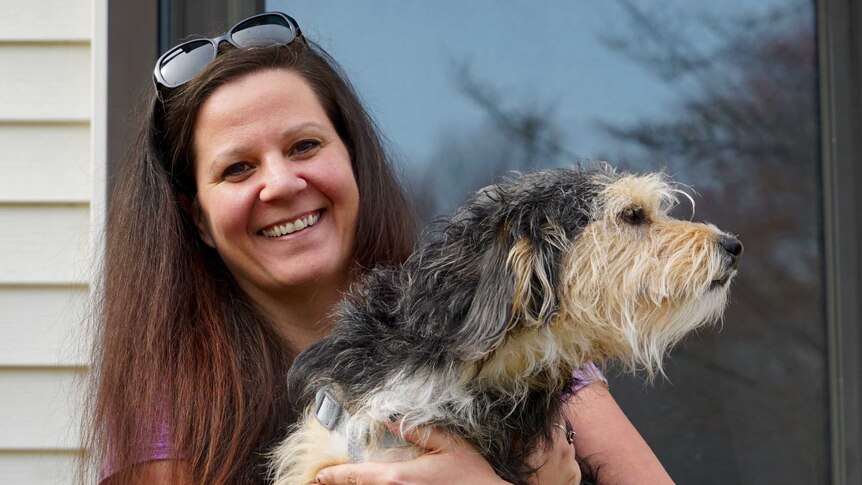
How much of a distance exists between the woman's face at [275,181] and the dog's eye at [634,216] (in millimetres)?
789

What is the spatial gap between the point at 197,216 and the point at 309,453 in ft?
2.75

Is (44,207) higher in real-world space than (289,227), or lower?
lower

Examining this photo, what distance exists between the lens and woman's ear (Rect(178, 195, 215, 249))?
100 inches

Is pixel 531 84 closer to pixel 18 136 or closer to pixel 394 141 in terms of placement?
pixel 394 141

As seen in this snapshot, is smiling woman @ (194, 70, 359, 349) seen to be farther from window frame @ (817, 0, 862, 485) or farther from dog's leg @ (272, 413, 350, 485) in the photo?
window frame @ (817, 0, 862, 485)

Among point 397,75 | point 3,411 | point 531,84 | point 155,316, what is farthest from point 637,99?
point 3,411

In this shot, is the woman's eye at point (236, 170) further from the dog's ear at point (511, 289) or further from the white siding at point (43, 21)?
the white siding at point (43, 21)

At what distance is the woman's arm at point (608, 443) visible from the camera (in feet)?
7.73

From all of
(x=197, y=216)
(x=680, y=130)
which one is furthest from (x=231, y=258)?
(x=680, y=130)

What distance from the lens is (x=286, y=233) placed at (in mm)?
2422

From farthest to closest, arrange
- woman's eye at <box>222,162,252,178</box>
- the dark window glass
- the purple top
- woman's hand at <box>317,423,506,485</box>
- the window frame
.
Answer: the dark window glass < the window frame < woman's eye at <box>222,162,252,178</box> < the purple top < woman's hand at <box>317,423,506,485</box>

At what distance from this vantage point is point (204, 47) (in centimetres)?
250

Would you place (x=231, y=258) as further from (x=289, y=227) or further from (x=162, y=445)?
(x=162, y=445)

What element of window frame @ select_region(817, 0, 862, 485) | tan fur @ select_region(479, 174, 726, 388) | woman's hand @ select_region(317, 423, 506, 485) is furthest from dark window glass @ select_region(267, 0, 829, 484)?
woman's hand @ select_region(317, 423, 506, 485)
